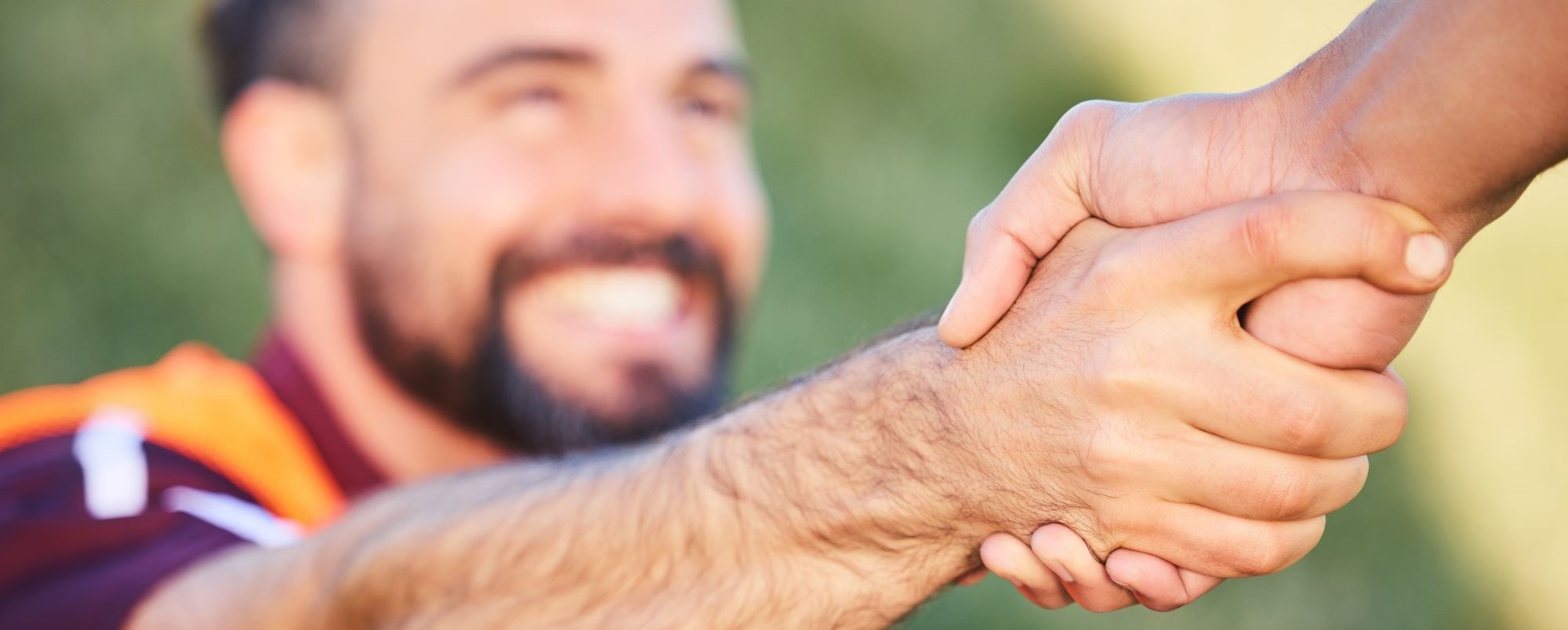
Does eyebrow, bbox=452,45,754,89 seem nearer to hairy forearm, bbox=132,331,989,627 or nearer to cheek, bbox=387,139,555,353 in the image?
cheek, bbox=387,139,555,353

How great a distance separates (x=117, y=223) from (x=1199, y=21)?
1.93 m

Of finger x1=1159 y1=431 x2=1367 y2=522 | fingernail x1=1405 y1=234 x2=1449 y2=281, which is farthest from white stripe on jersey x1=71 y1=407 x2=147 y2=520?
fingernail x1=1405 y1=234 x2=1449 y2=281

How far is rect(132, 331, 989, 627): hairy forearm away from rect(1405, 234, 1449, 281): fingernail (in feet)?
0.74

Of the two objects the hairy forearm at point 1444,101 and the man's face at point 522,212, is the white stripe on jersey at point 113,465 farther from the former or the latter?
the hairy forearm at point 1444,101

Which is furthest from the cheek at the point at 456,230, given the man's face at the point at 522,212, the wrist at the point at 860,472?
the wrist at the point at 860,472

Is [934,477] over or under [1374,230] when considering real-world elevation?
under

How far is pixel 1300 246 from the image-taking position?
1.51ft

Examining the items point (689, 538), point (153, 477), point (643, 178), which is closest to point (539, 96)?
point (643, 178)

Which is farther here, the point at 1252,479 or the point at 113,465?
the point at 113,465

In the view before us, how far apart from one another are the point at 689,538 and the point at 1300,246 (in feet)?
1.19

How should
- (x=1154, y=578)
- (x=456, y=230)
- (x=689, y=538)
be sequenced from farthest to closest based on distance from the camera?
(x=456, y=230)
(x=689, y=538)
(x=1154, y=578)

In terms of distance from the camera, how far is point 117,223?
179 centimetres

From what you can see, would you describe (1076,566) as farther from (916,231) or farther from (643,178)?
(916,231)

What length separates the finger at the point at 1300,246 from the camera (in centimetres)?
45
